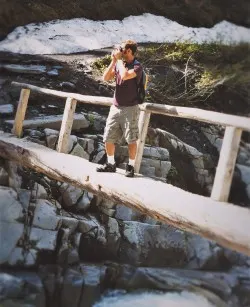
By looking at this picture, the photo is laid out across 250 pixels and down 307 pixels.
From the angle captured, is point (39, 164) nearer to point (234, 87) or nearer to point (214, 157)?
point (234, 87)

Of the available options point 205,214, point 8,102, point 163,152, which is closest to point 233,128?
point 205,214

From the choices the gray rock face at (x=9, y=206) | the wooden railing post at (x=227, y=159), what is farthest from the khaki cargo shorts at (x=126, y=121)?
the gray rock face at (x=9, y=206)

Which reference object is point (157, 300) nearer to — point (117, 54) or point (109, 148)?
point (109, 148)

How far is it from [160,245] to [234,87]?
1.85 metres

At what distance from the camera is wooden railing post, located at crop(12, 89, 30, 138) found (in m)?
3.34

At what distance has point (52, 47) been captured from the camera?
4258 mm

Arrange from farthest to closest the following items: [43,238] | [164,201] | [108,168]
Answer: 1. [43,238]
2. [108,168]
3. [164,201]

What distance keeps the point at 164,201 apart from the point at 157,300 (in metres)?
2.07

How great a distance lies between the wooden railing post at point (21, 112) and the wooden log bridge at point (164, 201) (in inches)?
32.1

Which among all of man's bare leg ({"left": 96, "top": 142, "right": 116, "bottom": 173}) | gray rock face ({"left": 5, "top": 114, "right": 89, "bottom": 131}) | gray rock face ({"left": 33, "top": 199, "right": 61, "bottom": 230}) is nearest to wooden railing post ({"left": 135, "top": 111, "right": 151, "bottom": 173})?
man's bare leg ({"left": 96, "top": 142, "right": 116, "bottom": 173})

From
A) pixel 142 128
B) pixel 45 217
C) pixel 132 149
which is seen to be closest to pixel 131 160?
pixel 132 149

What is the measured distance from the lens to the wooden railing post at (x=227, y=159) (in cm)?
147

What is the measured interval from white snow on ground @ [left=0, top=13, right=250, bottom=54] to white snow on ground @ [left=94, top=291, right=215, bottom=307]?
7.73 ft

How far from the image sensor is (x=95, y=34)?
400 centimetres
